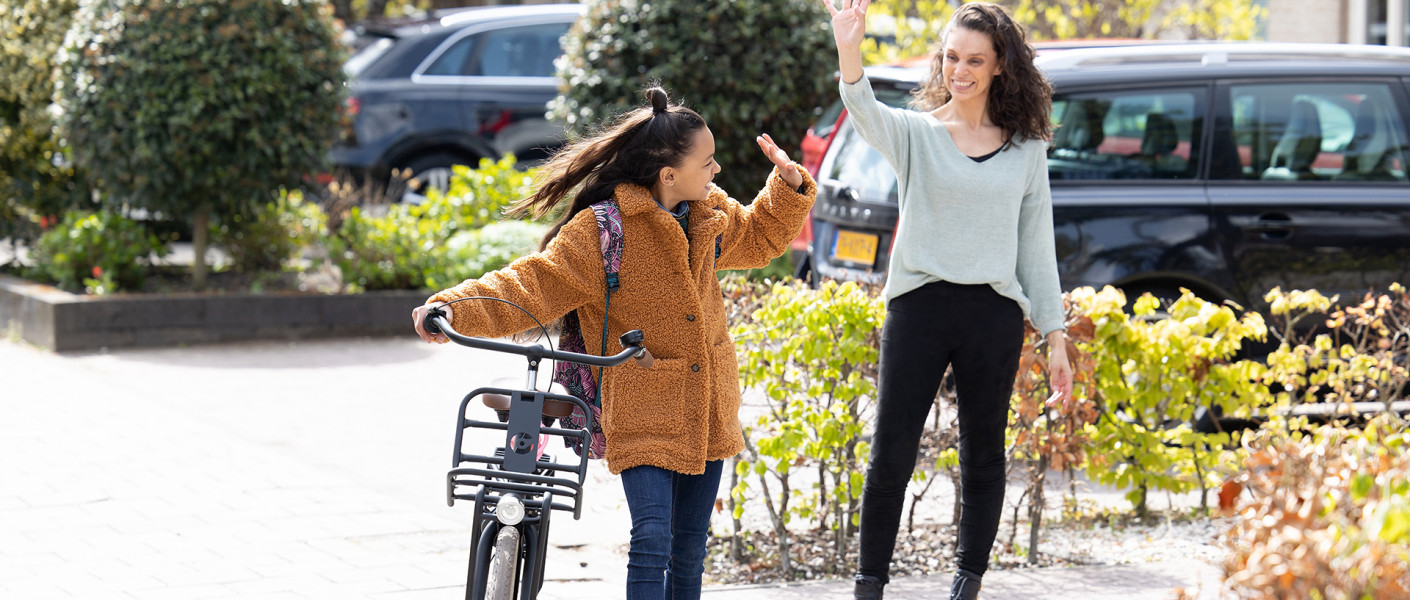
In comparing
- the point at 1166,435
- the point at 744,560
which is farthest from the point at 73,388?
the point at 1166,435

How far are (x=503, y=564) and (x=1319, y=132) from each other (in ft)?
14.5

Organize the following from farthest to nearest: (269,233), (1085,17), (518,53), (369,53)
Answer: (518,53) → (369,53) → (1085,17) → (269,233)

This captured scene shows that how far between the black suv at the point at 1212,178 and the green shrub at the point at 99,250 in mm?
4510

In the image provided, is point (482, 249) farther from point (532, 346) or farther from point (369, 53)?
point (532, 346)

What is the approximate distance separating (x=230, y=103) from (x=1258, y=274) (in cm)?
555

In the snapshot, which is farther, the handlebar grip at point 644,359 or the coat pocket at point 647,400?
the coat pocket at point 647,400

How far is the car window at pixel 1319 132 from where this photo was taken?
5.64 meters

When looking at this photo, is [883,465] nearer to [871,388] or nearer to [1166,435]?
[871,388]

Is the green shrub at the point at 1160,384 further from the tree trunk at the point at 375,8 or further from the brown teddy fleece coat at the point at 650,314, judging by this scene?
the tree trunk at the point at 375,8

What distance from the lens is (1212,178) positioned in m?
5.56

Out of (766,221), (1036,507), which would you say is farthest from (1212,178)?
(766,221)

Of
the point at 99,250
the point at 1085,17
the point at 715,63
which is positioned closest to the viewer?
the point at 99,250

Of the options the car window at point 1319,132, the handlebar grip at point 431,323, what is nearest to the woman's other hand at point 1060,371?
the handlebar grip at point 431,323

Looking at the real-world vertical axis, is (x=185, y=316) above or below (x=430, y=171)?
below
